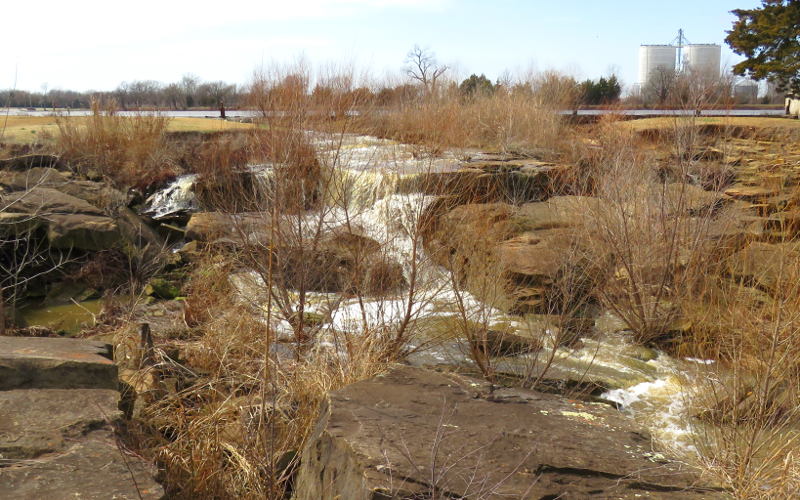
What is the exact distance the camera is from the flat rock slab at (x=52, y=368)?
4.16 m

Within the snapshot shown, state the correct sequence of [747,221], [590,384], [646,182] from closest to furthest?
[590,384] → [646,182] → [747,221]

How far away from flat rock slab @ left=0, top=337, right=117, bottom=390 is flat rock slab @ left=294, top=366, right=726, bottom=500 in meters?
1.36

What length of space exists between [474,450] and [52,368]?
2.43 meters

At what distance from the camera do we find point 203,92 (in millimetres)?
39969

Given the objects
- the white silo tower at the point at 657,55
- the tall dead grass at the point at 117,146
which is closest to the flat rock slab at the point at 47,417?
the tall dead grass at the point at 117,146

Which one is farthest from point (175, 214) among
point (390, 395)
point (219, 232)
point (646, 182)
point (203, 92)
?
point (203, 92)

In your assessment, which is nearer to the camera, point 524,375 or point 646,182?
point 524,375

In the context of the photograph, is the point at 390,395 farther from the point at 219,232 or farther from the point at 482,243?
the point at 219,232

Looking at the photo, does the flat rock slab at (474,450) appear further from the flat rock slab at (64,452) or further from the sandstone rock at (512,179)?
the sandstone rock at (512,179)

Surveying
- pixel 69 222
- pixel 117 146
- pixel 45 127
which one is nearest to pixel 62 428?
pixel 69 222

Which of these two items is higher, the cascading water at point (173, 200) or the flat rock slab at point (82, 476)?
the cascading water at point (173, 200)

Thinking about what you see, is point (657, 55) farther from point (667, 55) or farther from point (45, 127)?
point (45, 127)

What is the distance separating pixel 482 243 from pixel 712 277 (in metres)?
2.37

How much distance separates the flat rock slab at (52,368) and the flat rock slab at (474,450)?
1.36 meters
